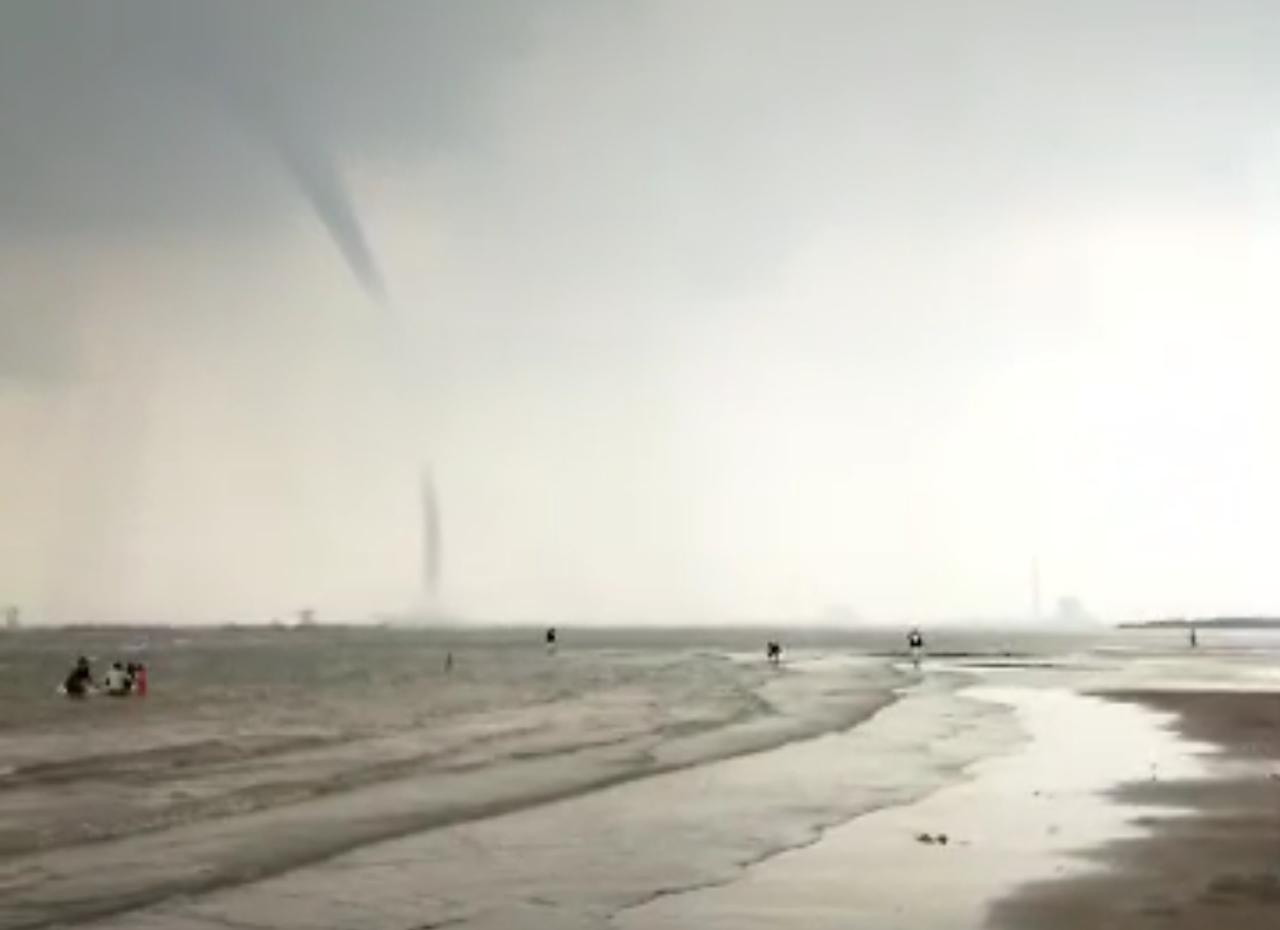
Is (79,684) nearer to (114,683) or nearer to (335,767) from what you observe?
(114,683)

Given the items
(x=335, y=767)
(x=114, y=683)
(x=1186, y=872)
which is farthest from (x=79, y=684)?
(x=1186, y=872)

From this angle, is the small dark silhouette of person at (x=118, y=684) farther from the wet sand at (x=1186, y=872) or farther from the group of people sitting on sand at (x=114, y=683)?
the wet sand at (x=1186, y=872)

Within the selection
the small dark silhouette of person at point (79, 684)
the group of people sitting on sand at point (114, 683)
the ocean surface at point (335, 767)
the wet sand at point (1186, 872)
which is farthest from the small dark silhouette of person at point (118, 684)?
the wet sand at point (1186, 872)

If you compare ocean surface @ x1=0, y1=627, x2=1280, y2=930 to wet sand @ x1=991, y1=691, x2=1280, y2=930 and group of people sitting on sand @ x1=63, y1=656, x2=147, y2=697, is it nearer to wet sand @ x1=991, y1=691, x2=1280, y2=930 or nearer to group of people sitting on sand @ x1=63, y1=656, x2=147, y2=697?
group of people sitting on sand @ x1=63, y1=656, x2=147, y2=697

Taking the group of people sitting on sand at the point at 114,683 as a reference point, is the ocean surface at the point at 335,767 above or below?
below

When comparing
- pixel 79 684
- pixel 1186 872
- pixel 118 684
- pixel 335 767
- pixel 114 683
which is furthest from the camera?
pixel 114 683

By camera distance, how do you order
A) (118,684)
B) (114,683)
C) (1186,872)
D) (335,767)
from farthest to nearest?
(114,683) → (118,684) → (335,767) → (1186,872)

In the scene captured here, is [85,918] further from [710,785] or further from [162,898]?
[710,785]

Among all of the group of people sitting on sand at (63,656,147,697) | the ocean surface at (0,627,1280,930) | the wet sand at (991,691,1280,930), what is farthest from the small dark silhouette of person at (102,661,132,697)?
the wet sand at (991,691,1280,930)
